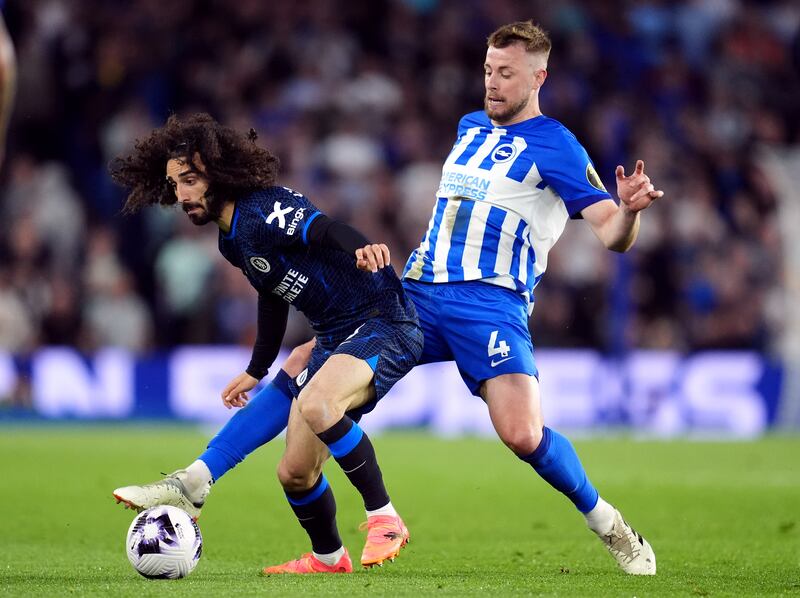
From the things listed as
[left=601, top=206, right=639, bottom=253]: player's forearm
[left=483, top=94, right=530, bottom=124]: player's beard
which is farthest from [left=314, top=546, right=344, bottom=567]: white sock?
[left=483, top=94, right=530, bottom=124]: player's beard

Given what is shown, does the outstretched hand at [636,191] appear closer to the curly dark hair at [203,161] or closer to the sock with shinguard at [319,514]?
the curly dark hair at [203,161]

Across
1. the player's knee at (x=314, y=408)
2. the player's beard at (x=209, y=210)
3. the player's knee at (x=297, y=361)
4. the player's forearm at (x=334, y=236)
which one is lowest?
the player's knee at (x=314, y=408)

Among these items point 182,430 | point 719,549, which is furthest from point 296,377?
point 182,430

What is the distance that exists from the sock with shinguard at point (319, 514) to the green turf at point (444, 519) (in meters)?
0.24

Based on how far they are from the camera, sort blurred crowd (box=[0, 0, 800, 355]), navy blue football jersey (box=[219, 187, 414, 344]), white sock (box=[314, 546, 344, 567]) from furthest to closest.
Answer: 1. blurred crowd (box=[0, 0, 800, 355])
2. white sock (box=[314, 546, 344, 567])
3. navy blue football jersey (box=[219, 187, 414, 344])

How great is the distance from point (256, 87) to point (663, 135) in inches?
198

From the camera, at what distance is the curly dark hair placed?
6102 millimetres

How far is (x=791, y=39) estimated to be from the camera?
751 inches

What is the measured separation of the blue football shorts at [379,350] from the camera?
5980mm

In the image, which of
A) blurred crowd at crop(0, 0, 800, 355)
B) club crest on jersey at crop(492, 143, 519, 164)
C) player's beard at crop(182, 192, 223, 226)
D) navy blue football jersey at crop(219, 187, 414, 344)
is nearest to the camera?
navy blue football jersey at crop(219, 187, 414, 344)

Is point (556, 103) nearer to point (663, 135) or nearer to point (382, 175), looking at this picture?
point (663, 135)

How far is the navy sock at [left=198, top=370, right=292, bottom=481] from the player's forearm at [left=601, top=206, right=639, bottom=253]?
159cm

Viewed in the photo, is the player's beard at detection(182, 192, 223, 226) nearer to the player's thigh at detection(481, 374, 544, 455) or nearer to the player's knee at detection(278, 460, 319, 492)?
the player's knee at detection(278, 460, 319, 492)

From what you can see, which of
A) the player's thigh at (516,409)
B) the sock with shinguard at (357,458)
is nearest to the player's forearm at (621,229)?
the player's thigh at (516,409)
